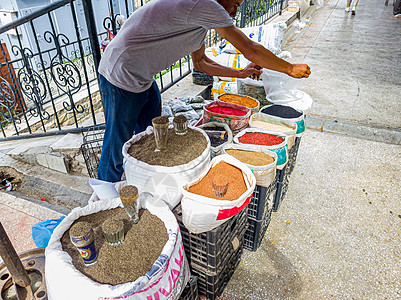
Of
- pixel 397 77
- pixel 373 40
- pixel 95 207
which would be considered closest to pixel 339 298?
pixel 95 207

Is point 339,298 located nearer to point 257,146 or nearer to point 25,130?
point 257,146

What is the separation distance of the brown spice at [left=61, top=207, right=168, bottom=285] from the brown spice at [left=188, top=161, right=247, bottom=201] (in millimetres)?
275

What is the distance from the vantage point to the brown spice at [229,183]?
1416mm

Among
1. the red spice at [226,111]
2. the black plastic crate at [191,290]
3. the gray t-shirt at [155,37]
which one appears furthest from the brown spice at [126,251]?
the red spice at [226,111]

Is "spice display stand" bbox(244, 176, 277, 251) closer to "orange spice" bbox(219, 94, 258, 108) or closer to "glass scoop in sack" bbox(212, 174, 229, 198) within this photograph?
"glass scoop in sack" bbox(212, 174, 229, 198)

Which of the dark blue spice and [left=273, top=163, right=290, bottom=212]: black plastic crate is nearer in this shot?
[left=273, top=163, right=290, bottom=212]: black plastic crate

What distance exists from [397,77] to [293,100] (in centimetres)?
315

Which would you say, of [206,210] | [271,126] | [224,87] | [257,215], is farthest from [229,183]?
[224,87]

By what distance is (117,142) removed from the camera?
1.98 metres

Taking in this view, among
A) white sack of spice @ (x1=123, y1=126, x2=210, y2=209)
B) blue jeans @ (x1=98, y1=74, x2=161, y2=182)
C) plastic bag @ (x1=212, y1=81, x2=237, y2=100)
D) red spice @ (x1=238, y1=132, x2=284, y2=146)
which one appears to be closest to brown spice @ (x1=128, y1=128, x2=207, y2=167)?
white sack of spice @ (x1=123, y1=126, x2=210, y2=209)

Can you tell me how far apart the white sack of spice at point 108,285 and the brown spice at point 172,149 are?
0.31 m

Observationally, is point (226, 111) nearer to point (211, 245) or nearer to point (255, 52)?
point (255, 52)

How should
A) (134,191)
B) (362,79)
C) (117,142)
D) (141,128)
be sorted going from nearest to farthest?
(134,191) < (117,142) < (141,128) < (362,79)

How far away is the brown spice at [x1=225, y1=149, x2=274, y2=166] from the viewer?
67.6 inches
